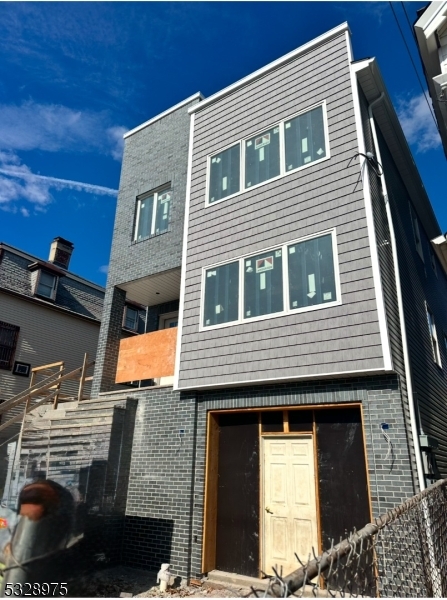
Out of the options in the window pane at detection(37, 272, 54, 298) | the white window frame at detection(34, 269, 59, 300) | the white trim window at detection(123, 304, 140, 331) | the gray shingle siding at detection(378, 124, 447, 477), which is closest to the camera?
the gray shingle siding at detection(378, 124, 447, 477)

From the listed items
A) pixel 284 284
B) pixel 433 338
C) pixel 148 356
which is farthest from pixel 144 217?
pixel 433 338

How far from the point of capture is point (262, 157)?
348 inches

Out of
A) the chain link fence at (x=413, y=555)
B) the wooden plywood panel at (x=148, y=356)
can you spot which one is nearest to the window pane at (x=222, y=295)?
the wooden plywood panel at (x=148, y=356)

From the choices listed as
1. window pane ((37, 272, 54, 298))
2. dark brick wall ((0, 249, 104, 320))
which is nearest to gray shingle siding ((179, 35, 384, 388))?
dark brick wall ((0, 249, 104, 320))

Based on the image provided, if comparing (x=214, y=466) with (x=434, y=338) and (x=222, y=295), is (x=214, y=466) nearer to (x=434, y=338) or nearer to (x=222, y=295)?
(x=222, y=295)

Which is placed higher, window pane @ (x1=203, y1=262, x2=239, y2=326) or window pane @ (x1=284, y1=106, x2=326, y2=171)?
window pane @ (x1=284, y1=106, x2=326, y2=171)

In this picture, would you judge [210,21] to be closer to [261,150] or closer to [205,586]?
[261,150]

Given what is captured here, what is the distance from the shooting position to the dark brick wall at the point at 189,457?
5.66 metres

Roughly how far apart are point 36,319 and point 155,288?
8.21 metres

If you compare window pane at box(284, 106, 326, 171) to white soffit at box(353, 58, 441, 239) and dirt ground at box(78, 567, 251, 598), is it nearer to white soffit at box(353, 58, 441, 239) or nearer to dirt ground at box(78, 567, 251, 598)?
white soffit at box(353, 58, 441, 239)

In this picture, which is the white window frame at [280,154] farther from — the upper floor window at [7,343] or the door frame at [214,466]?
the upper floor window at [7,343]

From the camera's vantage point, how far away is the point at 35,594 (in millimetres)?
4949

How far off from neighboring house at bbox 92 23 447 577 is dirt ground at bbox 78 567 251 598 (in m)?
0.31

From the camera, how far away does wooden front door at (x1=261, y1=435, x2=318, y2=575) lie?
6327 millimetres
